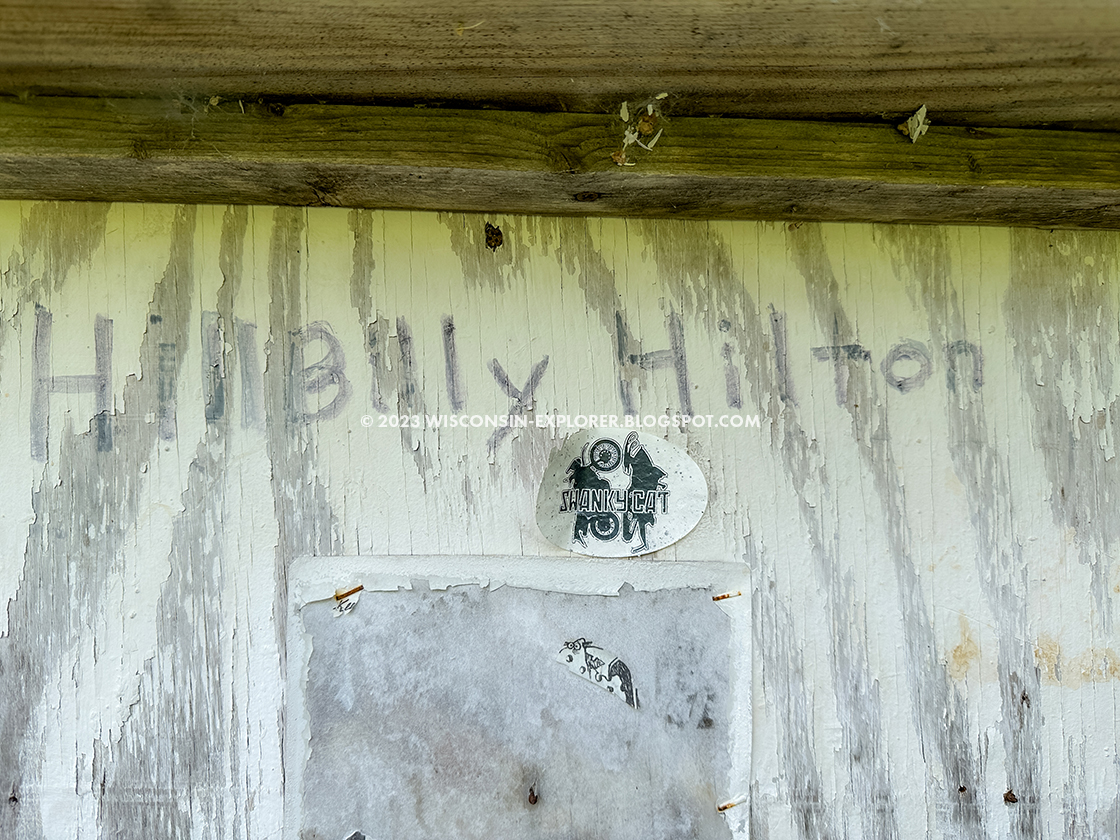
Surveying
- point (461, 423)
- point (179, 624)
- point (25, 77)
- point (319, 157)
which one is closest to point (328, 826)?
point (179, 624)

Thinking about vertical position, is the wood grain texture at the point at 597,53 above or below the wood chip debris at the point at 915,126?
above

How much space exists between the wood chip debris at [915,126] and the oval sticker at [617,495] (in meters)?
0.42

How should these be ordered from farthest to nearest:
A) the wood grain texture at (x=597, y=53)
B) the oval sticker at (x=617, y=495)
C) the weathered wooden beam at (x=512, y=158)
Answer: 1. the oval sticker at (x=617, y=495)
2. the weathered wooden beam at (x=512, y=158)
3. the wood grain texture at (x=597, y=53)

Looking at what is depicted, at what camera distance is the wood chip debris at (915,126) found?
31.4 inches

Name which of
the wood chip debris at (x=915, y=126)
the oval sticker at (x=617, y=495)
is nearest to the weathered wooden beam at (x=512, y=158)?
the wood chip debris at (x=915, y=126)

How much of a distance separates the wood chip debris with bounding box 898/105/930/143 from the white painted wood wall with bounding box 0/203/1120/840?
0.51ft

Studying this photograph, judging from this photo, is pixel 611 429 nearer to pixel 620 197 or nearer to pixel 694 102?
pixel 620 197

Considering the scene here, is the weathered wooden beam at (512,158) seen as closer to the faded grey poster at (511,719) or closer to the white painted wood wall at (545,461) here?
the white painted wood wall at (545,461)

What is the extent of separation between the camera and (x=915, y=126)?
31.6 inches

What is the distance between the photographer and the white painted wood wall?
86cm

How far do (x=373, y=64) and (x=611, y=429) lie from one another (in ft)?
1.51

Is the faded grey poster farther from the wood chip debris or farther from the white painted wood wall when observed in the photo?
the wood chip debris

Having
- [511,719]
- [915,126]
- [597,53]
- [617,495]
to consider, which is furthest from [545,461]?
[915,126]

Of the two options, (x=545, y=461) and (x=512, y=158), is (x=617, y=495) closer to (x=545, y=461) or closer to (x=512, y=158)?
(x=545, y=461)
